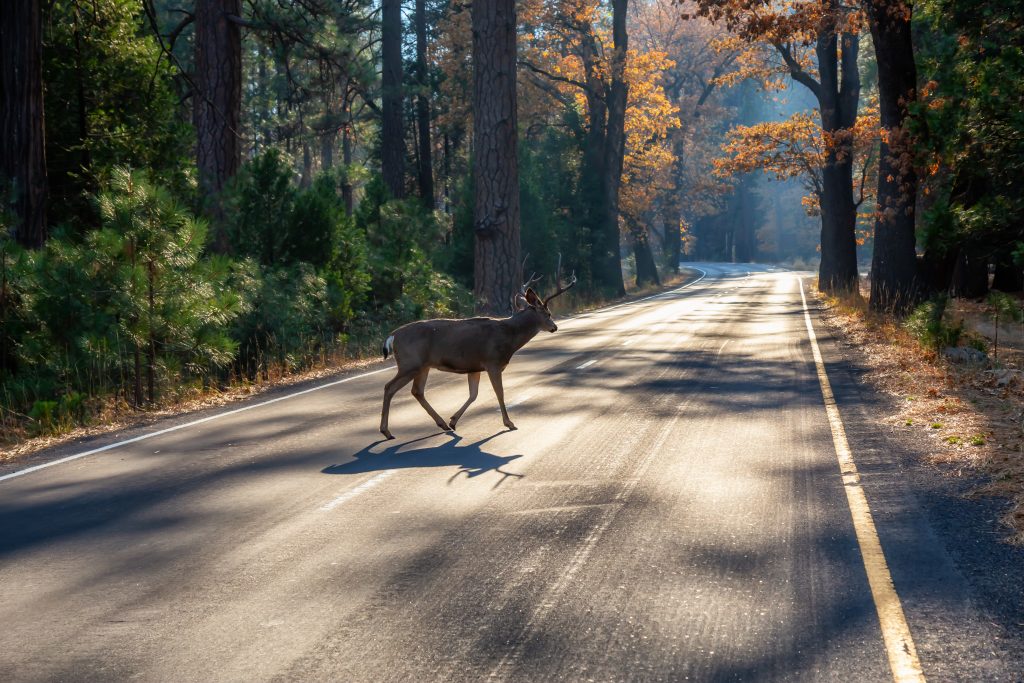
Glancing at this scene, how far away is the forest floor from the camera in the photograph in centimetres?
1198

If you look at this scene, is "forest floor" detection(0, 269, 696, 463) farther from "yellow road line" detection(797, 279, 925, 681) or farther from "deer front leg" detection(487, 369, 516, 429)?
"yellow road line" detection(797, 279, 925, 681)

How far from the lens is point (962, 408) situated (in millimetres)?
12336

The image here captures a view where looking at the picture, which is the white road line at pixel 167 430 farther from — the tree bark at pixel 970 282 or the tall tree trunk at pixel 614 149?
the tall tree trunk at pixel 614 149

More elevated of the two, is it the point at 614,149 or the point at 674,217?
the point at 614,149

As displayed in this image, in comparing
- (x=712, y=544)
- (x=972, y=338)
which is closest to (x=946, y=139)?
(x=972, y=338)

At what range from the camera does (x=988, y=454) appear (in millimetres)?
9805

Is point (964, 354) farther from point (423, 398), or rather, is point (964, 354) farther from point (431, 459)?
point (431, 459)

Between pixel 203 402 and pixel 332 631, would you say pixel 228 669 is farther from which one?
pixel 203 402

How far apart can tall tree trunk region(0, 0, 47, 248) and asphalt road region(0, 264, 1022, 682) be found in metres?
6.75

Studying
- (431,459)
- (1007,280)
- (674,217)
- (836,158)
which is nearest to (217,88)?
(431,459)

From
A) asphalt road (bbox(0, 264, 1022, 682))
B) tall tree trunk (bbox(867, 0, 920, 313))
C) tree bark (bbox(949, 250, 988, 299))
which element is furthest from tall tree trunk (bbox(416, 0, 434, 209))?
asphalt road (bbox(0, 264, 1022, 682))

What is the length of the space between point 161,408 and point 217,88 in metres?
10.5

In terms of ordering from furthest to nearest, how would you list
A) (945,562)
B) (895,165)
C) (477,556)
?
(895,165)
(477,556)
(945,562)

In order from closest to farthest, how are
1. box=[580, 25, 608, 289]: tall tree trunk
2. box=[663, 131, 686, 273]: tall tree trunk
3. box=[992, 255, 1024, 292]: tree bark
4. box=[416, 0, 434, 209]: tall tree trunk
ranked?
box=[992, 255, 1024, 292]: tree bark → box=[416, 0, 434, 209]: tall tree trunk → box=[580, 25, 608, 289]: tall tree trunk → box=[663, 131, 686, 273]: tall tree trunk
